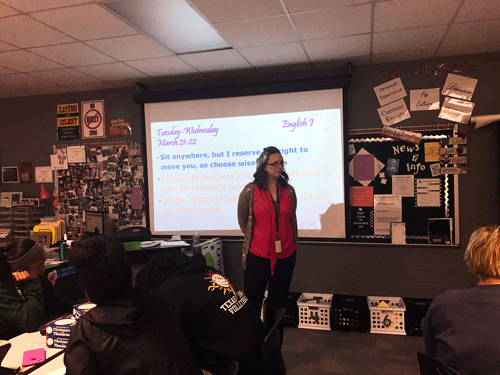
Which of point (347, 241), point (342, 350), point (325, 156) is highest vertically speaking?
point (325, 156)

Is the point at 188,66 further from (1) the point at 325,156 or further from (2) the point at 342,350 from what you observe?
(2) the point at 342,350

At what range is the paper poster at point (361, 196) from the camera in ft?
11.7

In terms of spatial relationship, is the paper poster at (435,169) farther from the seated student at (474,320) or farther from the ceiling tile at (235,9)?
the seated student at (474,320)

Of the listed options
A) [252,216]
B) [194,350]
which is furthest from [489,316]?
[252,216]

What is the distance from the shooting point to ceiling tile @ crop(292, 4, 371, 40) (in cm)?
242

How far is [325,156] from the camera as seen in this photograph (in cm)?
362

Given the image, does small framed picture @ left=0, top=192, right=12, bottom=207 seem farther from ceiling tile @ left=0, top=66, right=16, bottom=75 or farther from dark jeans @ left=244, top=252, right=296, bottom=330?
dark jeans @ left=244, top=252, right=296, bottom=330

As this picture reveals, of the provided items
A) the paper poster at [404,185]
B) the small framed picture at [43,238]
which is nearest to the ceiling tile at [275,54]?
the paper poster at [404,185]

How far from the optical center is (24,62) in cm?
329

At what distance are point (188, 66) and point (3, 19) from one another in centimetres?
155

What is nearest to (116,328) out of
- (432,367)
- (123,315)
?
(123,315)

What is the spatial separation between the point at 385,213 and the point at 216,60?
2.18 meters

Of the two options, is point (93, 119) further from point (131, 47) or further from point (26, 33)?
point (26, 33)

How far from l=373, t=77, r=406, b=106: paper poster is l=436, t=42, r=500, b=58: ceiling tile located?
0.41 meters
